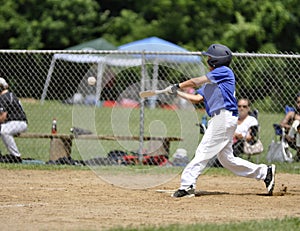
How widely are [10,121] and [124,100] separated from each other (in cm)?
442

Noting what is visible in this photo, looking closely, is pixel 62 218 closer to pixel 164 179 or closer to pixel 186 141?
pixel 164 179

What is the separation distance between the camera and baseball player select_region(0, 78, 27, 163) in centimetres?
1451

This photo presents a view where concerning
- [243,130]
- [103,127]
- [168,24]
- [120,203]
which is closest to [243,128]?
[243,130]

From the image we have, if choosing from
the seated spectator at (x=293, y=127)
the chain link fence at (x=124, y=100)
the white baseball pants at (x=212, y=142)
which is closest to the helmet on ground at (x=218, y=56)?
the white baseball pants at (x=212, y=142)

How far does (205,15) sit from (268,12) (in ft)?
9.15

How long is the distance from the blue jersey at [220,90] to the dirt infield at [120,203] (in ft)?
3.66

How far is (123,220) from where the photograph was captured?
8172 mm

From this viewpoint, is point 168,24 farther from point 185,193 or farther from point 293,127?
point 185,193

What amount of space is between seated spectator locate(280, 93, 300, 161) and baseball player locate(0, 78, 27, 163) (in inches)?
186

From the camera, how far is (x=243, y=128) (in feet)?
48.5

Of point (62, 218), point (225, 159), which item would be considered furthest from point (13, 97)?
point (62, 218)

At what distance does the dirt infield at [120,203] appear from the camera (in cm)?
812

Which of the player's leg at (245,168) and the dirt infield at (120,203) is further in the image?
the player's leg at (245,168)

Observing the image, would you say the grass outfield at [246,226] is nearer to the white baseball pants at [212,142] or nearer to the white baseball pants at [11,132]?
the white baseball pants at [212,142]
